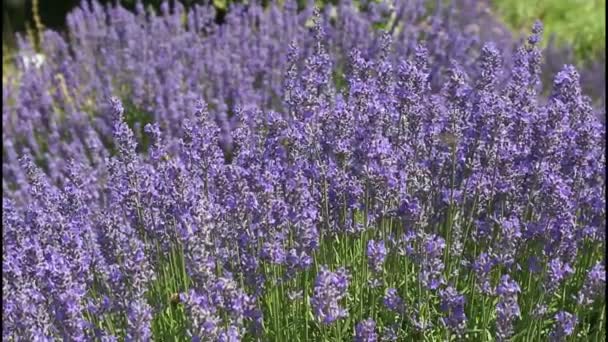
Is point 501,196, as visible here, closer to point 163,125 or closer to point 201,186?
point 201,186

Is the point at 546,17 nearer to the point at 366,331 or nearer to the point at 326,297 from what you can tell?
the point at 366,331

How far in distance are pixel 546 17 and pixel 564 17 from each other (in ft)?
0.74

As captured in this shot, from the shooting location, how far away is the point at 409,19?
6.51m

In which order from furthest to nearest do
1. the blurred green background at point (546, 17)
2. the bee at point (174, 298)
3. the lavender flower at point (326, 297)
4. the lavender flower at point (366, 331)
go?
1. the blurred green background at point (546, 17)
2. the bee at point (174, 298)
3. the lavender flower at point (366, 331)
4. the lavender flower at point (326, 297)

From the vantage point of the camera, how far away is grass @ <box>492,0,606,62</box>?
9.02 meters

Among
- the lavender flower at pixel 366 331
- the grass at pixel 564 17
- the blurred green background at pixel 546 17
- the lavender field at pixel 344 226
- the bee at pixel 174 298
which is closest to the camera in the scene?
the lavender flower at pixel 366 331

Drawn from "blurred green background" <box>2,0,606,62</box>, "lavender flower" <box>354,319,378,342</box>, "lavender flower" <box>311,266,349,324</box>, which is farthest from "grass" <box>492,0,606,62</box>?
"lavender flower" <box>311,266,349,324</box>

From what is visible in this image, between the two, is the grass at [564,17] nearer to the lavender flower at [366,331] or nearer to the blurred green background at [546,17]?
the blurred green background at [546,17]

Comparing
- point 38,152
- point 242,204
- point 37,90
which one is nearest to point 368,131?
point 242,204

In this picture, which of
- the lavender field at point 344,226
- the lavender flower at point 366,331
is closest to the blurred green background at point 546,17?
the lavender field at point 344,226

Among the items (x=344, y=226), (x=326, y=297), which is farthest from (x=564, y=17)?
(x=326, y=297)

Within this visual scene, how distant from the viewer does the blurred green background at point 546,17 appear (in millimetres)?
8906

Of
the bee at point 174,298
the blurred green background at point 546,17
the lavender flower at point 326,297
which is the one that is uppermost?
the lavender flower at point 326,297

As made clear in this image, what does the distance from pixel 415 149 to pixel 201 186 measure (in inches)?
32.2
